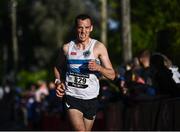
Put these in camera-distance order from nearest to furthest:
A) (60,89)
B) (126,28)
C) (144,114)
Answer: (60,89), (144,114), (126,28)

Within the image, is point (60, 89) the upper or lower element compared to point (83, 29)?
lower

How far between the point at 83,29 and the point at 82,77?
595mm

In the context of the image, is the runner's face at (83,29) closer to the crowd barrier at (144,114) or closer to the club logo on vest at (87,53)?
the club logo on vest at (87,53)

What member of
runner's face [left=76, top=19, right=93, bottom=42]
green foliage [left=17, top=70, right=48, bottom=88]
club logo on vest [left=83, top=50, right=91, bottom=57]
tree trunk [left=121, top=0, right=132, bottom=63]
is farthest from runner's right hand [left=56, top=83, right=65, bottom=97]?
green foliage [left=17, top=70, right=48, bottom=88]

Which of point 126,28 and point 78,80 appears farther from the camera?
point 126,28

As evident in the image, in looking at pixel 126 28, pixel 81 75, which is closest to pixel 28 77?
pixel 126 28

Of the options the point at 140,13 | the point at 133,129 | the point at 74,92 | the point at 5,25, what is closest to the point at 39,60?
the point at 5,25

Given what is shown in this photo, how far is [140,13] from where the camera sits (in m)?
28.1

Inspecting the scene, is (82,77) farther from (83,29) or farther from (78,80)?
(83,29)

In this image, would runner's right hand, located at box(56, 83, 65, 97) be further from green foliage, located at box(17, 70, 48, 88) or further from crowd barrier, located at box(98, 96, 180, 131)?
green foliage, located at box(17, 70, 48, 88)

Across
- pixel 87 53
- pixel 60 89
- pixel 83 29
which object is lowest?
pixel 60 89

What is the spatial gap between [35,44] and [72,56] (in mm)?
60886

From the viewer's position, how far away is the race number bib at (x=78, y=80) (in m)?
8.87

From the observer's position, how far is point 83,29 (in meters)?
8.84
